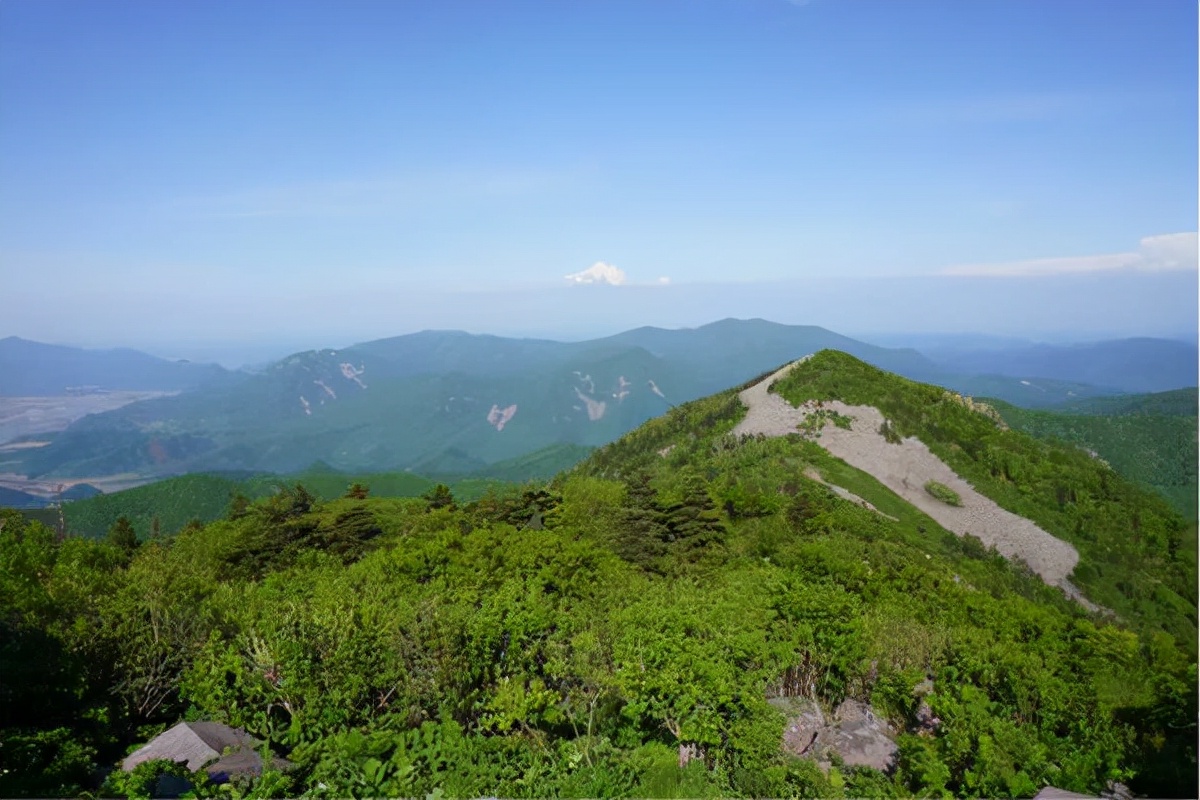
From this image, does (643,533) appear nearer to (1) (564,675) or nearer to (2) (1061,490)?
(1) (564,675)

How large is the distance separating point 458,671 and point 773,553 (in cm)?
1364

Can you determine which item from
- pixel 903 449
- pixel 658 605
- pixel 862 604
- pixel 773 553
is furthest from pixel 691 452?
pixel 658 605

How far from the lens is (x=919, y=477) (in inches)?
1602

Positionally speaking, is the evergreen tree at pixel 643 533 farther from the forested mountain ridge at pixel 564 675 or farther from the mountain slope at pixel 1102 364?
the mountain slope at pixel 1102 364

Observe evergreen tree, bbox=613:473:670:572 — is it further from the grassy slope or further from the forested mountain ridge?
the grassy slope

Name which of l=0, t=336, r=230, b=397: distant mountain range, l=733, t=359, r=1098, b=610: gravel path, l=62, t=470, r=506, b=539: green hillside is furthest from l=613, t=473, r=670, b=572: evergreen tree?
l=62, t=470, r=506, b=539: green hillside

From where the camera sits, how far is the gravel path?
3484cm

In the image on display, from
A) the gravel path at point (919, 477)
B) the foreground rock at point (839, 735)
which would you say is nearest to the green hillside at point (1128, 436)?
the gravel path at point (919, 477)

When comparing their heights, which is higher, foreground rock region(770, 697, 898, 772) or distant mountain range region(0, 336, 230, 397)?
distant mountain range region(0, 336, 230, 397)

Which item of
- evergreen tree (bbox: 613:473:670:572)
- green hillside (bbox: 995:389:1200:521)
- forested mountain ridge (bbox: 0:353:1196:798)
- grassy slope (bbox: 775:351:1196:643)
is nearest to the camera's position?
forested mountain ridge (bbox: 0:353:1196:798)

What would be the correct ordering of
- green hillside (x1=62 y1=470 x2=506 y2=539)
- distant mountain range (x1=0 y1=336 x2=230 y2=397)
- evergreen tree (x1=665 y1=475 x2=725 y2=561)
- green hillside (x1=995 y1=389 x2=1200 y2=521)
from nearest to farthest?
evergreen tree (x1=665 y1=475 x2=725 y2=561)
distant mountain range (x1=0 y1=336 x2=230 y2=397)
green hillside (x1=995 y1=389 x2=1200 y2=521)
green hillside (x1=62 y1=470 x2=506 y2=539)

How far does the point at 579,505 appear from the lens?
100 feet

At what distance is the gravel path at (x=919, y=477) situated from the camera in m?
34.8

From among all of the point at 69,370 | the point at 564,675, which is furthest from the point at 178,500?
the point at 564,675
